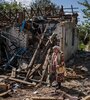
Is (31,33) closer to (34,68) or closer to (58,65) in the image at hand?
(34,68)

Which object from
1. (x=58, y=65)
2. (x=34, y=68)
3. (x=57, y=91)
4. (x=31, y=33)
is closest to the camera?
(x=57, y=91)

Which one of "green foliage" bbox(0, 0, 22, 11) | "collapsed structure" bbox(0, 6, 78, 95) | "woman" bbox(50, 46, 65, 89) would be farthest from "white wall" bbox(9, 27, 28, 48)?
"green foliage" bbox(0, 0, 22, 11)

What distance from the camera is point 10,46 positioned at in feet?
68.3

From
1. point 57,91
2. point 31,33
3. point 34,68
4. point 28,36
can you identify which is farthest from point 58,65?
point 31,33

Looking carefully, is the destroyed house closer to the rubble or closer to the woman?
the rubble

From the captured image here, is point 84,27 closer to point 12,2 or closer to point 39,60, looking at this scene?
point 39,60

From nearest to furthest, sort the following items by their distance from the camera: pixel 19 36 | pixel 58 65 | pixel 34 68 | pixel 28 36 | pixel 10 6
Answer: pixel 58 65 < pixel 34 68 < pixel 19 36 < pixel 28 36 < pixel 10 6

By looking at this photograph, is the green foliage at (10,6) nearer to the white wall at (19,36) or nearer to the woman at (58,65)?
the white wall at (19,36)

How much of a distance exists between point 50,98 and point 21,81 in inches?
130

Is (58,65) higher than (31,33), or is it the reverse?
(31,33)

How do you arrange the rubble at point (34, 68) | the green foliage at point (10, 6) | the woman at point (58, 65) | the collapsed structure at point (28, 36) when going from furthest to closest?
1. the green foliage at point (10, 6)
2. the collapsed structure at point (28, 36)
3. the woman at point (58, 65)
4. the rubble at point (34, 68)

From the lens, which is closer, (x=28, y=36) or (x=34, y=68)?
(x=34, y=68)

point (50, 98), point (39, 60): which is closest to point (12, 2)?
point (39, 60)

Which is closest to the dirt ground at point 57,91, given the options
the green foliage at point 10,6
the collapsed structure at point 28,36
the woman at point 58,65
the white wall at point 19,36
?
the woman at point 58,65
